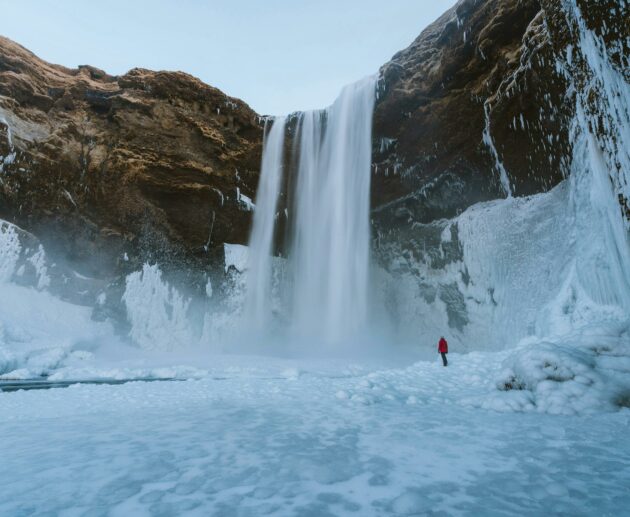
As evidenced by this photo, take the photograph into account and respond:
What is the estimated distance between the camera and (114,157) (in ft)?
57.9

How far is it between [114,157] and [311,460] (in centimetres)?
1892

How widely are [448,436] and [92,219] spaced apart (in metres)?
20.1

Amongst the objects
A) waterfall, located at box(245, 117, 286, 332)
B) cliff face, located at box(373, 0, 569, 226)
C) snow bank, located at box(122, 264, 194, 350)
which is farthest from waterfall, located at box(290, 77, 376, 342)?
snow bank, located at box(122, 264, 194, 350)

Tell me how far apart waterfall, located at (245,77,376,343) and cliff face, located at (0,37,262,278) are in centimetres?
232

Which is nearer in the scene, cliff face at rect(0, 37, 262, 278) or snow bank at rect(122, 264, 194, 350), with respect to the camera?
cliff face at rect(0, 37, 262, 278)

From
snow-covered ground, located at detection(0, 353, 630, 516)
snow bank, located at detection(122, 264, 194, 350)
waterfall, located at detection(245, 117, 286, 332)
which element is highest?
waterfall, located at detection(245, 117, 286, 332)

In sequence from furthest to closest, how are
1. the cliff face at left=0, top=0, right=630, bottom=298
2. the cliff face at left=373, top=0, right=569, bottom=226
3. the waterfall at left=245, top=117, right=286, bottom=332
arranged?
the waterfall at left=245, top=117, right=286, bottom=332 → the cliff face at left=0, top=0, right=630, bottom=298 → the cliff face at left=373, top=0, right=569, bottom=226

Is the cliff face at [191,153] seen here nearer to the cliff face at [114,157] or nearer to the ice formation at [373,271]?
the cliff face at [114,157]

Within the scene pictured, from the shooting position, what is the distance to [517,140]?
13.6 m

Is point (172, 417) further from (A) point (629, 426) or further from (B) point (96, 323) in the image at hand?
(B) point (96, 323)

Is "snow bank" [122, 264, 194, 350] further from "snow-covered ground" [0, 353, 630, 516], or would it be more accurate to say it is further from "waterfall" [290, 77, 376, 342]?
"snow-covered ground" [0, 353, 630, 516]

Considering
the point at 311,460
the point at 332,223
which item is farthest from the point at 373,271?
the point at 311,460

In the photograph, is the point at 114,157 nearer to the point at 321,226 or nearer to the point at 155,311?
the point at 155,311

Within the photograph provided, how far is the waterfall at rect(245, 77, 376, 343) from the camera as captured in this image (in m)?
18.2
